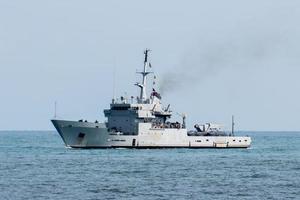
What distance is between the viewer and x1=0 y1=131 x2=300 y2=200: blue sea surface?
5959 cm

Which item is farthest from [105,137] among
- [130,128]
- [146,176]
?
[146,176]

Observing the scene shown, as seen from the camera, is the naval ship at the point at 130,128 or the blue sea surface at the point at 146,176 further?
the naval ship at the point at 130,128

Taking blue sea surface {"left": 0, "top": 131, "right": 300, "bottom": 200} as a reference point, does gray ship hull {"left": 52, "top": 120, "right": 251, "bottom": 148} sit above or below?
above

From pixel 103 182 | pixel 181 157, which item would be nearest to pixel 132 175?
pixel 103 182

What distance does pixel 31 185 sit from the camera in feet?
211

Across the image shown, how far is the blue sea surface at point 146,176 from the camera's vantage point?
2346 inches

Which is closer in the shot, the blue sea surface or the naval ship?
the blue sea surface

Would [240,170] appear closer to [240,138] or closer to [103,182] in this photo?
[103,182]

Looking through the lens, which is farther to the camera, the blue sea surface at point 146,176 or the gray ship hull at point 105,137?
the gray ship hull at point 105,137

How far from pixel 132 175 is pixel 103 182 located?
740 centimetres

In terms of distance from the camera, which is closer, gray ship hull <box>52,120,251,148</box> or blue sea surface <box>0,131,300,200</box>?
blue sea surface <box>0,131,300,200</box>

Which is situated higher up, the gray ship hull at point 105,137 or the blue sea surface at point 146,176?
the gray ship hull at point 105,137

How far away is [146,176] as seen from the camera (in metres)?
73.8

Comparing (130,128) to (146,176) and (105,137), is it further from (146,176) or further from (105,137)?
(146,176)
